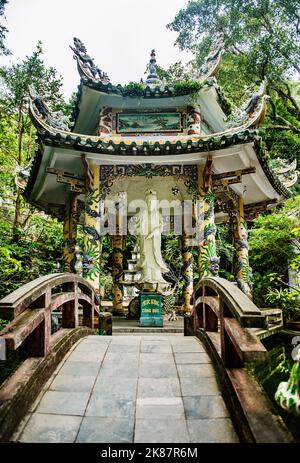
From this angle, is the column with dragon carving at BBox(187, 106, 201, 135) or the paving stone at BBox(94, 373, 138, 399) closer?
the paving stone at BBox(94, 373, 138, 399)

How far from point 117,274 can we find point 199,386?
7.65 m

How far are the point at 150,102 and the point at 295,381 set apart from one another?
7.75 m

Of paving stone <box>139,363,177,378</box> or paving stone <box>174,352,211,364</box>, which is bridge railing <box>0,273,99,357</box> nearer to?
paving stone <box>139,363,177,378</box>

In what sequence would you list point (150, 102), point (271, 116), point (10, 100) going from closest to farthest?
point (150, 102) < point (10, 100) < point (271, 116)

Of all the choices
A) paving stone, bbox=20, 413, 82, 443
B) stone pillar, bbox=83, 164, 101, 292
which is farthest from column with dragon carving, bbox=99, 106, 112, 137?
paving stone, bbox=20, 413, 82, 443

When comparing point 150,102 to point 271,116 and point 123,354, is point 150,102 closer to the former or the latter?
point 123,354

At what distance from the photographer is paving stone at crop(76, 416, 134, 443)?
2297mm

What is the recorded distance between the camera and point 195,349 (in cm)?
398

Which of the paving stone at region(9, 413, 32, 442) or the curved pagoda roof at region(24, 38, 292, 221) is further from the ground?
the curved pagoda roof at region(24, 38, 292, 221)

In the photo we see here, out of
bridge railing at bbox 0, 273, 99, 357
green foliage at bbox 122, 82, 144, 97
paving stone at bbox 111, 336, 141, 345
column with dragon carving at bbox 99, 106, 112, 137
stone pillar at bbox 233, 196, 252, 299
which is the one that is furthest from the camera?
stone pillar at bbox 233, 196, 252, 299

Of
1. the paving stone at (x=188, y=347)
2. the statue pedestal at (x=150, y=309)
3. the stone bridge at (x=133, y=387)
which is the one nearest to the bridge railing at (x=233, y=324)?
the stone bridge at (x=133, y=387)

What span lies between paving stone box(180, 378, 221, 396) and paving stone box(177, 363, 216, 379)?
0.08 meters

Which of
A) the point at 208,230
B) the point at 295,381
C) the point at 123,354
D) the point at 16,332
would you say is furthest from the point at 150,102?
the point at 295,381

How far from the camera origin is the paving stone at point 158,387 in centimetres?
291
